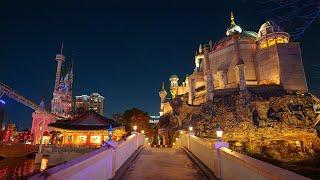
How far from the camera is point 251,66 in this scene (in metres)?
60.0

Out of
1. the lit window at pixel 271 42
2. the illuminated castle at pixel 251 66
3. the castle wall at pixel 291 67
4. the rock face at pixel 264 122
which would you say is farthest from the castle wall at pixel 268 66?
the rock face at pixel 264 122

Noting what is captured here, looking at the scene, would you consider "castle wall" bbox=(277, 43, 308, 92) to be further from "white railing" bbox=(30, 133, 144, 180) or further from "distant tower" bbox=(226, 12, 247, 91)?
"white railing" bbox=(30, 133, 144, 180)

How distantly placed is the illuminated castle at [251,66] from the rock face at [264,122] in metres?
3.76

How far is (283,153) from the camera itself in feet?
140

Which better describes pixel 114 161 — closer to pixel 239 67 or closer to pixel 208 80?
pixel 239 67

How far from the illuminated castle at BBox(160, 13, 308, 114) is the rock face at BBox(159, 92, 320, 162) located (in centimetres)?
376

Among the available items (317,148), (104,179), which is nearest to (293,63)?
(317,148)

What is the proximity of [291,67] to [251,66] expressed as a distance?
9.14m

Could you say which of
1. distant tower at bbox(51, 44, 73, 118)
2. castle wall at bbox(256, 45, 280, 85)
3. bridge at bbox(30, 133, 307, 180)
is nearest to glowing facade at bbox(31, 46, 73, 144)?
distant tower at bbox(51, 44, 73, 118)

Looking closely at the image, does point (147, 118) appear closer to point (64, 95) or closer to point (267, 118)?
point (267, 118)

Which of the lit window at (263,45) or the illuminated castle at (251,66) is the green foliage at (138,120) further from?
the lit window at (263,45)

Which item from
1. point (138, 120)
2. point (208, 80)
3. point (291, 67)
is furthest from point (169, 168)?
point (291, 67)

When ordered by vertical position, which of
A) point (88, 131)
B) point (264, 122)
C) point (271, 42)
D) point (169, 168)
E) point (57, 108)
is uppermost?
point (271, 42)

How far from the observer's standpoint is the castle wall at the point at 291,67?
175 feet
